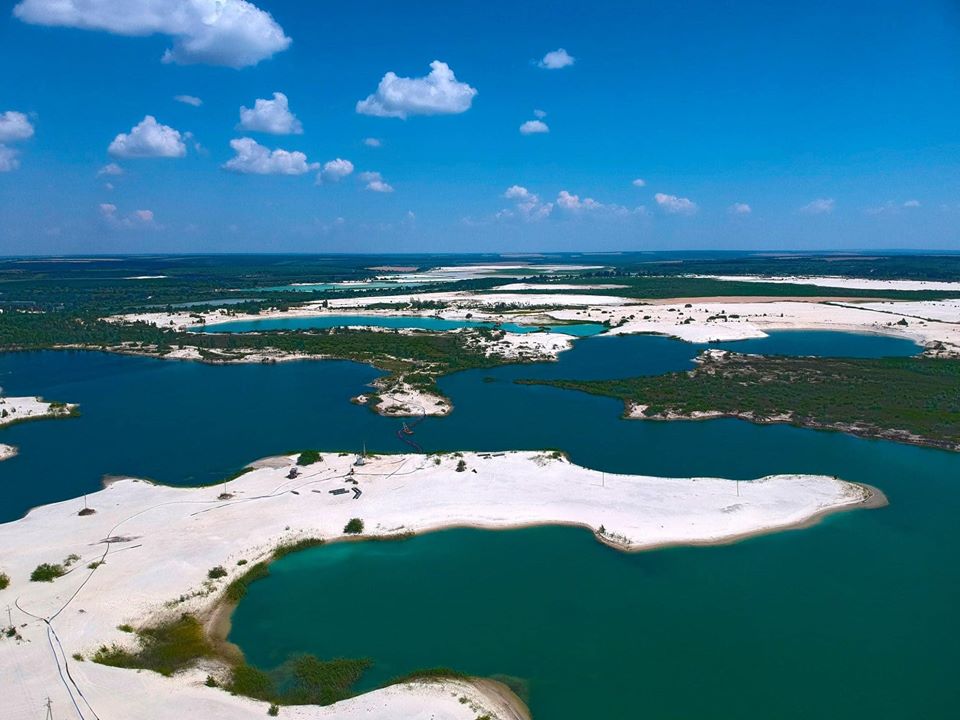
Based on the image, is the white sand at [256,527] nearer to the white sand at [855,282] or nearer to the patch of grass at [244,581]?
the patch of grass at [244,581]

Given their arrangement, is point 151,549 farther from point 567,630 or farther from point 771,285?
point 771,285

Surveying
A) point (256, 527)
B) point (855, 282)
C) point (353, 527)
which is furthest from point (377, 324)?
point (855, 282)

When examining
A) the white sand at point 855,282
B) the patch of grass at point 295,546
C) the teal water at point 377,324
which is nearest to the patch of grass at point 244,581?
the patch of grass at point 295,546

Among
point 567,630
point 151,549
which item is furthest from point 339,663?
point 151,549

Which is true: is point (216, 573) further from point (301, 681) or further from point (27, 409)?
point (27, 409)

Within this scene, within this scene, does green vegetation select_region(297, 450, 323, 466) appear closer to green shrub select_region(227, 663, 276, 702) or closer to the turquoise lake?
the turquoise lake

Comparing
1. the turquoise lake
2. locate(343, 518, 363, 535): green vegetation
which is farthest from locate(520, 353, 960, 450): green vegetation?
locate(343, 518, 363, 535): green vegetation
